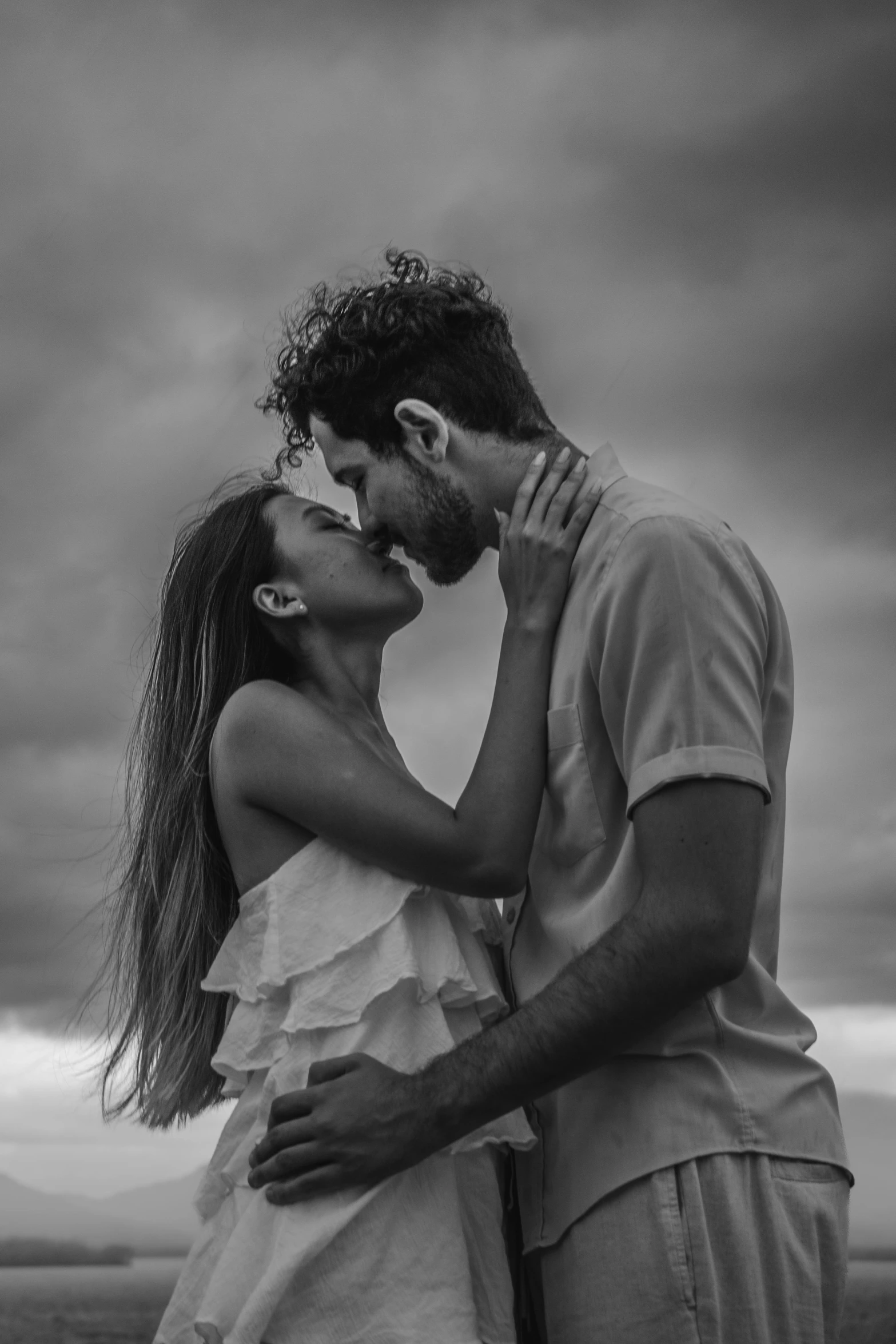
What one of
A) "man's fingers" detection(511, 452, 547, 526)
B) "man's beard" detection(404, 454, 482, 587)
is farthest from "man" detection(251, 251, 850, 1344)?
"man's beard" detection(404, 454, 482, 587)

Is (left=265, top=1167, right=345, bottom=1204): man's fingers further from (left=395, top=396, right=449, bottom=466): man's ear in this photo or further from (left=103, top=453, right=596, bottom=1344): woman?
(left=395, top=396, right=449, bottom=466): man's ear

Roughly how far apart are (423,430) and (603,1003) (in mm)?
1673

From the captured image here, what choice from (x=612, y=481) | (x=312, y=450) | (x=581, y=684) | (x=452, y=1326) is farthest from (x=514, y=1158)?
(x=312, y=450)

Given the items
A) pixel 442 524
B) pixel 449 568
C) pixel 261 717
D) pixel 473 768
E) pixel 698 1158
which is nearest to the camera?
pixel 698 1158

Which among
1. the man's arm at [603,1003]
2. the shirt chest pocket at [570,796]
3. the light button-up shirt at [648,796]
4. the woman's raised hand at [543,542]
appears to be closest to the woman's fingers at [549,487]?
the woman's raised hand at [543,542]

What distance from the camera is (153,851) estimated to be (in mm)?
3756

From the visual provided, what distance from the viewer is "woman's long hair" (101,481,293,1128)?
12.0 ft

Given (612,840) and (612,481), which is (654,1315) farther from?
(612,481)

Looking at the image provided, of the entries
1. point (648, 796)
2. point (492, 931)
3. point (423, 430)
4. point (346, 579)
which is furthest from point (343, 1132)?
point (423, 430)

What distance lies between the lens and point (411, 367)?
370 cm

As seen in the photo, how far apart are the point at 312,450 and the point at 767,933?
218cm

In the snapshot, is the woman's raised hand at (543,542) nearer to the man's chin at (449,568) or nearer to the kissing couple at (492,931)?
the kissing couple at (492,931)

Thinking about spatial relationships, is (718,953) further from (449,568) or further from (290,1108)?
(449,568)

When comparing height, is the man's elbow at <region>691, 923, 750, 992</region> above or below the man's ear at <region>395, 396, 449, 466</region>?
below
